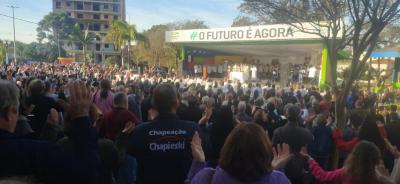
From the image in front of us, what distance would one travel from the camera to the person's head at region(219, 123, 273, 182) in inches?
82.7

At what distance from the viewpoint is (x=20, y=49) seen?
93.4m

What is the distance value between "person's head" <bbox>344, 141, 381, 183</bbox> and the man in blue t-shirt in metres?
1.41

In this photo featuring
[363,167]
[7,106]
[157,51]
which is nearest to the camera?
[7,106]

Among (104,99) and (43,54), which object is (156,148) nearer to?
(104,99)

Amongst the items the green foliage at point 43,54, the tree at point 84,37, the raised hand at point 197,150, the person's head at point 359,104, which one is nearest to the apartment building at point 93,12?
the green foliage at point 43,54

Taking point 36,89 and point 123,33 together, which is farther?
point 123,33

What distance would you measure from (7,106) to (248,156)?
150 centimetres

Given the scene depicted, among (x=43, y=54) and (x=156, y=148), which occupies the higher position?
(x=43, y=54)

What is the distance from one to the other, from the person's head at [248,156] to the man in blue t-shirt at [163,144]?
0.74 meters

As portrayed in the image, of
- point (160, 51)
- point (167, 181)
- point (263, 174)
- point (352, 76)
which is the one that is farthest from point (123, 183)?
point (160, 51)

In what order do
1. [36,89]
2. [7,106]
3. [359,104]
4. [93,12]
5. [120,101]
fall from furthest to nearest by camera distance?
[93,12] < [359,104] < [36,89] < [120,101] < [7,106]

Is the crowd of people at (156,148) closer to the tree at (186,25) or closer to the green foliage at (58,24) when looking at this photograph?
the tree at (186,25)

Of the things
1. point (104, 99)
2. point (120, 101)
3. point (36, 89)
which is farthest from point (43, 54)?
point (120, 101)

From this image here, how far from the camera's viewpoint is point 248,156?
83.7 inches
